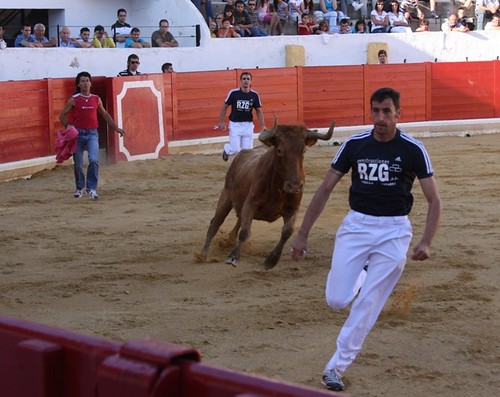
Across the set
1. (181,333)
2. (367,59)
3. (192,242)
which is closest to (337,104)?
(367,59)

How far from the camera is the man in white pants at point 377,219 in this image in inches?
179

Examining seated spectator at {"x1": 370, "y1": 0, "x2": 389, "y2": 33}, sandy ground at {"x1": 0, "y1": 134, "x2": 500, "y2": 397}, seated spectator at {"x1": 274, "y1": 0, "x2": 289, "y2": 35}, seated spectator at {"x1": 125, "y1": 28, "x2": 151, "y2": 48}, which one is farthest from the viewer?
seated spectator at {"x1": 370, "y1": 0, "x2": 389, "y2": 33}

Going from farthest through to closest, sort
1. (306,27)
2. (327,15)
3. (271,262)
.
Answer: (327,15) < (306,27) < (271,262)

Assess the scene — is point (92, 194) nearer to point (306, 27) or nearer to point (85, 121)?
point (85, 121)

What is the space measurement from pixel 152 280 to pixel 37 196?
4660 millimetres

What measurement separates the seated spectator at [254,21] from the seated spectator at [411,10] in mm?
3994

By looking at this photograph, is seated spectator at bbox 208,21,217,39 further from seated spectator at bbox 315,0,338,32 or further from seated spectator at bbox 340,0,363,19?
seated spectator at bbox 340,0,363,19

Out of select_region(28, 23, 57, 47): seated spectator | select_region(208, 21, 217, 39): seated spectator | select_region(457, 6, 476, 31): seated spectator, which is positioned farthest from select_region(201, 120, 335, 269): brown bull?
select_region(457, 6, 476, 31): seated spectator

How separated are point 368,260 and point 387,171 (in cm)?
42

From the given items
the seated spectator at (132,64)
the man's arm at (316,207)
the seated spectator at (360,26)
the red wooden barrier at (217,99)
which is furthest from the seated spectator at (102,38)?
the man's arm at (316,207)

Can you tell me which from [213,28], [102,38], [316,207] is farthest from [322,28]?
[316,207]

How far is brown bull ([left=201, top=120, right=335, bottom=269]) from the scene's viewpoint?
7.05 metres

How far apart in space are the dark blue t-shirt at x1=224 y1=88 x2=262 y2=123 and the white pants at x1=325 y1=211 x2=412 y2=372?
7120 mm

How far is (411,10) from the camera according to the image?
77.0 ft
